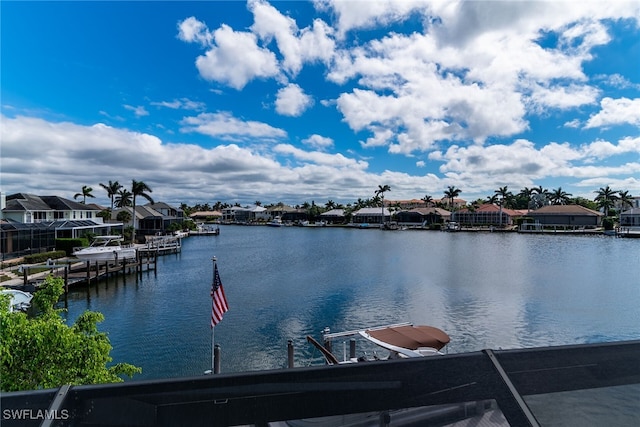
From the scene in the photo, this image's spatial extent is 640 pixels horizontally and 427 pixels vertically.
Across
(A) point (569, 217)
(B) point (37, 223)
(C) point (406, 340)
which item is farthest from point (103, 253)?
(A) point (569, 217)

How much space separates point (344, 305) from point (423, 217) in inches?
4060

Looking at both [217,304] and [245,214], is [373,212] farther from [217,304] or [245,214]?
[217,304]

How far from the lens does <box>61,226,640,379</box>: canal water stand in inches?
674

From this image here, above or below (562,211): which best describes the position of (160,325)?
below

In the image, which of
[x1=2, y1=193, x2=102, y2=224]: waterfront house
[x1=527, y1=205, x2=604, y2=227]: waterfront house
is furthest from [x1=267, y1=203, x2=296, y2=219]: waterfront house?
[x1=2, y1=193, x2=102, y2=224]: waterfront house

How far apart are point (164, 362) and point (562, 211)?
107m

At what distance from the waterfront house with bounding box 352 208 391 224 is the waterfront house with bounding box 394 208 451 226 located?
472 cm

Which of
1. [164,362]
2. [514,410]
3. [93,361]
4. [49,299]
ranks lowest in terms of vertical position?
[164,362]

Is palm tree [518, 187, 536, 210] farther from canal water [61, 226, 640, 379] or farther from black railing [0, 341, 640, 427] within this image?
black railing [0, 341, 640, 427]

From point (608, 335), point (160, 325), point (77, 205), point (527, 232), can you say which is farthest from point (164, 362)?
point (527, 232)

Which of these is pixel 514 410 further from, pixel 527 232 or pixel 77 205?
pixel 527 232

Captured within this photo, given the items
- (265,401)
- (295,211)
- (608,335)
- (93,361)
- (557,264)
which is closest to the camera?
(265,401)

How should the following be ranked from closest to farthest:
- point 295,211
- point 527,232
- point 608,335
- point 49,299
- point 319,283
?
point 49,299 < point 608,335 < point 319,283 < point 527,232 < point 295,211

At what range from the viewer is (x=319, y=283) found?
103 feet
